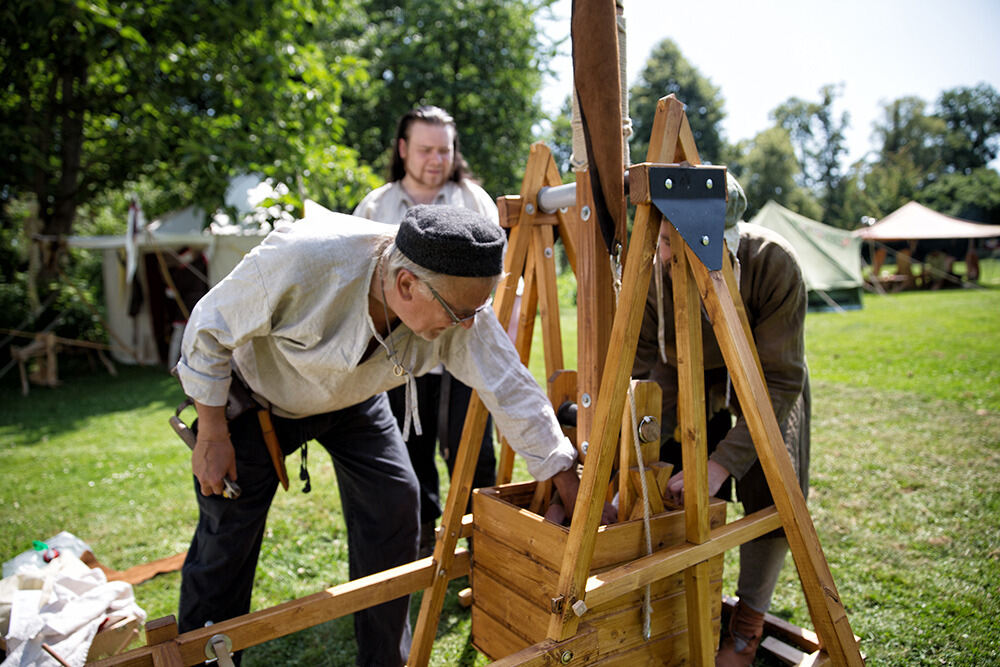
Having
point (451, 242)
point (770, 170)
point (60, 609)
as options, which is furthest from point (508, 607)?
point (770, 170)

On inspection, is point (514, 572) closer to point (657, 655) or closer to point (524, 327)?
point (657, 655)

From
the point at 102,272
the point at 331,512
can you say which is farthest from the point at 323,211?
the point at 102,272

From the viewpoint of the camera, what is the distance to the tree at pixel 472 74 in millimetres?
12828

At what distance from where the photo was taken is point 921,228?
2191 centimetres

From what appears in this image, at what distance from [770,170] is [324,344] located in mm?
39010

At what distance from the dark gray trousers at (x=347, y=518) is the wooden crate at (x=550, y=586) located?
12.9 inches

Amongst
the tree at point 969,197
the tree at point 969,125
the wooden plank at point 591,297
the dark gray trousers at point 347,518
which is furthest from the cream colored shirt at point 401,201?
the tree at point 969,125

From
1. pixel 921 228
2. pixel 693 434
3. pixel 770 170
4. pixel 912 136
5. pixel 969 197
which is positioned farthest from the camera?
pixel 912 136

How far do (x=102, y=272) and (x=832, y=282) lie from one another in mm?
14898

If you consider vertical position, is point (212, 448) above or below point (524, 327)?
below

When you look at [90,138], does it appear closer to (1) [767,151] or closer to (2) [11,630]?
(2) [11,630]

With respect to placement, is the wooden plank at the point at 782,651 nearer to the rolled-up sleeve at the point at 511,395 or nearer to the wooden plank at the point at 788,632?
the wooden plank at the point at 788,632

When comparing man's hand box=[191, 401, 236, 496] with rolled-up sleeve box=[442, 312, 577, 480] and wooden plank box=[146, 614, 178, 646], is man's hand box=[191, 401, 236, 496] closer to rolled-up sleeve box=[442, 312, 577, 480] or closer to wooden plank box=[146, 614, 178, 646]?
wooden plank box=[146, 614, 178, 646]

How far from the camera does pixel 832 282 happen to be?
1399cm
